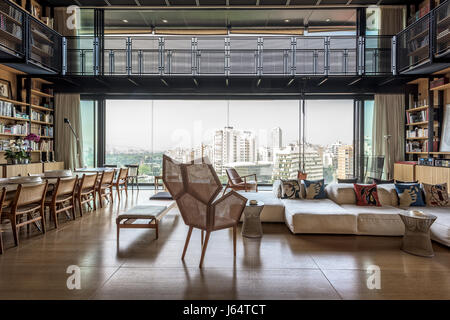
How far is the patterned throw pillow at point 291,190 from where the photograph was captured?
14.0 ft

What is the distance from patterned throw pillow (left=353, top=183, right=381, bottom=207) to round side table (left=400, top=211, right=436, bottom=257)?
94 centimetres

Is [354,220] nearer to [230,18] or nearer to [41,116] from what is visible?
[230,18]

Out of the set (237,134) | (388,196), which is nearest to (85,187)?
(237,134)

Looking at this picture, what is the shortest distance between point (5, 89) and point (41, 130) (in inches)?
52.5

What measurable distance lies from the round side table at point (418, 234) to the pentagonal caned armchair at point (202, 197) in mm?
2038

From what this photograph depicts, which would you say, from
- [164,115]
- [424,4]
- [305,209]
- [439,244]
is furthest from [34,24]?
[424,4]

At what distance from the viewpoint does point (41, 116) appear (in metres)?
6.74

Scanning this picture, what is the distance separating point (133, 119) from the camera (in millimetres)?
7730

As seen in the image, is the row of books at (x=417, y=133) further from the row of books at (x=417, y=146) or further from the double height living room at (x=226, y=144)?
the row of books at (x=417, y=146)

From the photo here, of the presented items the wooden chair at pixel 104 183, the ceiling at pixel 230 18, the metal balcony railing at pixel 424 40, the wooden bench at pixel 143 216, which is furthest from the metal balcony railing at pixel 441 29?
the wooden chair at pixel 104 183

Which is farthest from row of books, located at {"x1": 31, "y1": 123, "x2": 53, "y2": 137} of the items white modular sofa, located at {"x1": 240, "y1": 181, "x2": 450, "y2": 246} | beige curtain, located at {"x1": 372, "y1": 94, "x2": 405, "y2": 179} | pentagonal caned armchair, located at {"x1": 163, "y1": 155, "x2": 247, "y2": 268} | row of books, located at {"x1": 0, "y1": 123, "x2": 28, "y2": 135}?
beige curtain, located at {"x1": 372, "y1": 94, "x2": 405, "y2": 179}

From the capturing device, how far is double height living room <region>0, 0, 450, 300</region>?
8.21 ft
